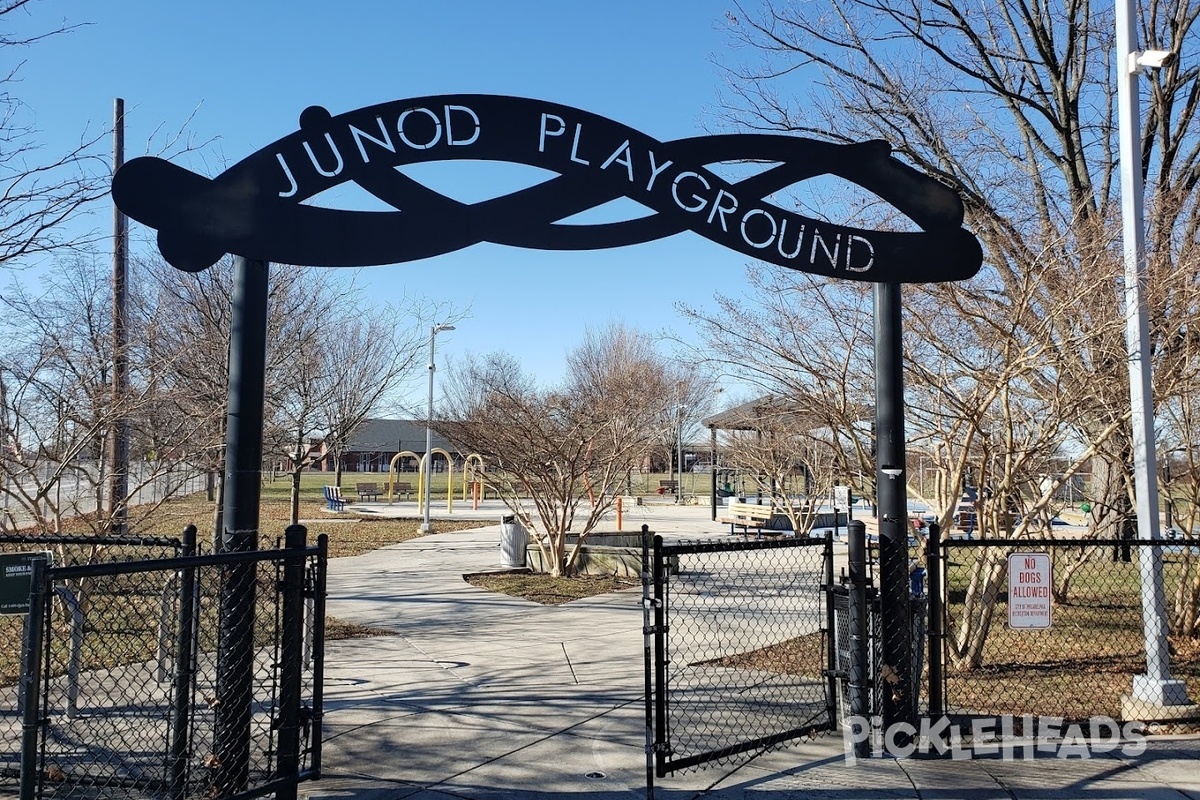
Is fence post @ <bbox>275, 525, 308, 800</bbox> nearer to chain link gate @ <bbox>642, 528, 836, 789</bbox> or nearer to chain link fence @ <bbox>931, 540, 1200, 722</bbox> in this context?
chain link gate @ <bbox>642, 528, 836, 789</bbox>

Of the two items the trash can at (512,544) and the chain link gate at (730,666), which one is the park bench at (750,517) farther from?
the chain link gate at (730,666)

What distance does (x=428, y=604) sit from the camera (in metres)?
11.4

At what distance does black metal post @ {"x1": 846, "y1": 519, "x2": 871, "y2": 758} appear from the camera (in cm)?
518

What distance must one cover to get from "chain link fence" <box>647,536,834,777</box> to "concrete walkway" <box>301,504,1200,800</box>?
0.78 feet

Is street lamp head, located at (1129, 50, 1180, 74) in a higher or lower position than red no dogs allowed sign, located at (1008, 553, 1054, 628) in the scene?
higher

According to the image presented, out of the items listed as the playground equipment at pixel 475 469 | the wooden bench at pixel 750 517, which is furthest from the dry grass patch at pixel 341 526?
the wooden bench at pixel 750 517

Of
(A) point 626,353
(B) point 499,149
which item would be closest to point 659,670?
(B) point 499,149

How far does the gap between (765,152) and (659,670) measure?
3.12 metres

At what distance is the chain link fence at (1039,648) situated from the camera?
18.1 feet

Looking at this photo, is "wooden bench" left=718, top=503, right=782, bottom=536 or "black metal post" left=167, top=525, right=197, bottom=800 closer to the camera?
"black metal post" left=167, top=525, right=197, bottom=800

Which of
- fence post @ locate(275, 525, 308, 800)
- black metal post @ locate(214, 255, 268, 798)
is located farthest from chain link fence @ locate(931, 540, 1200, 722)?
black metal post @ locate(214, 255, 268, 798)

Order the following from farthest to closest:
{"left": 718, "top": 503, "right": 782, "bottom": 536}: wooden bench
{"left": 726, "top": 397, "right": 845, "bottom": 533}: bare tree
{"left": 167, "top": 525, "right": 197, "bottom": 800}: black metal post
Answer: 1. {"left": 718, "top": 503, "right": 782, "bottom": 536}: wooden bench
2. {"left": 726, "top": 397, "right": 845, "bottom": 533}: bare tree
3. {"left": 167, "top": 525, "right": 197, "bottom": 800}: black metal post

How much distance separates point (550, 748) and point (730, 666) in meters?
2.94

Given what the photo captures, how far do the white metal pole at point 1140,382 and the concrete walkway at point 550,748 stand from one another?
1.99 feet
